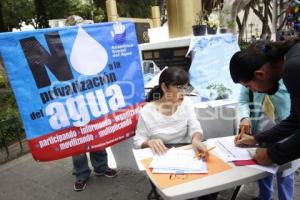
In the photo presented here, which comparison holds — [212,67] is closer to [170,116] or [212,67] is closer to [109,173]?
[170,116]

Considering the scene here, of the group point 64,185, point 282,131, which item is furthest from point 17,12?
point 282,131

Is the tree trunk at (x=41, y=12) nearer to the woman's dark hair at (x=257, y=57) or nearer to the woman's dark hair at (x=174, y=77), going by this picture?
the woman's dark hair at (x=174, y=77)

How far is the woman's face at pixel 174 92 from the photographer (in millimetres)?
2500

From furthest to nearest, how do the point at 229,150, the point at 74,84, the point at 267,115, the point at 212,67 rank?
the point at 212,67 → the point at 74,84 → the point at 267,115 → the point at 229,150

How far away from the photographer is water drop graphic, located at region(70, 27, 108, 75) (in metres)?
2.80

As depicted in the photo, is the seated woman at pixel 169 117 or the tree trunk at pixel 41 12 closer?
the seated woman at pixel 169 117

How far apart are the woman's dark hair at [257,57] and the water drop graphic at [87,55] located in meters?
1.57

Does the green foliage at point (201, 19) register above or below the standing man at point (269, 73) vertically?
above

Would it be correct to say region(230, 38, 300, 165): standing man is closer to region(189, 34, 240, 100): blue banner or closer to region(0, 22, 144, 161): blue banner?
region(0, 22, 144, 161): blue banner

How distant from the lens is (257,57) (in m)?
1.59

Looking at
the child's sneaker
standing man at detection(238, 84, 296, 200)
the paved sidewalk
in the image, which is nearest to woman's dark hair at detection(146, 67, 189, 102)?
standing man at detection(238, 84, 296, 200)

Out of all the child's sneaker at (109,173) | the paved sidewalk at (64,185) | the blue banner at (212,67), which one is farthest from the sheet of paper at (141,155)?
the child's sneaker at (109,173)

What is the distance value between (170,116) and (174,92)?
218 mm

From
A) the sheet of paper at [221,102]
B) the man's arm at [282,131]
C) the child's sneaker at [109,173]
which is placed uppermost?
the man's arm at [282,131]
